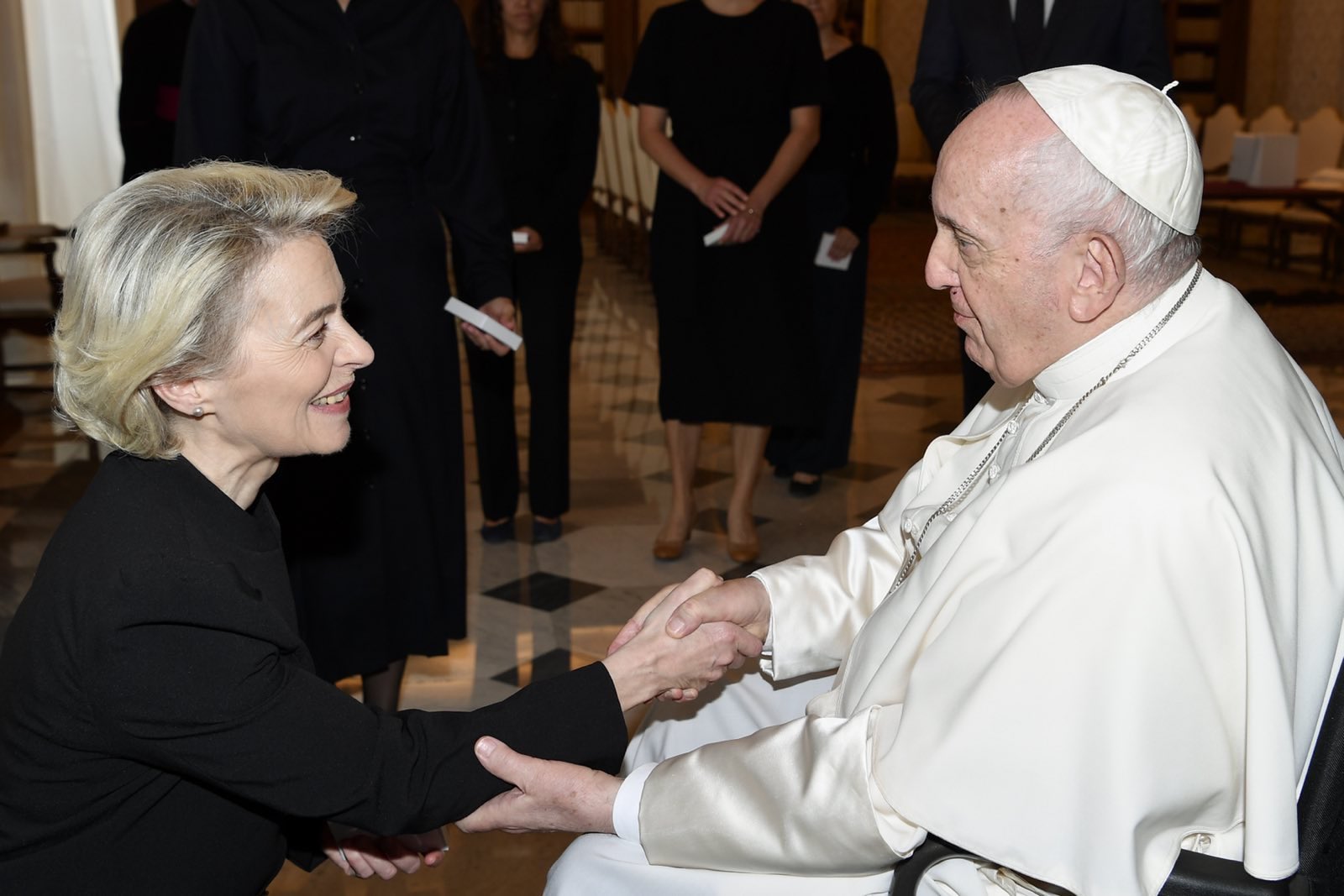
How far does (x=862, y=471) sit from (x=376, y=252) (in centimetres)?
329

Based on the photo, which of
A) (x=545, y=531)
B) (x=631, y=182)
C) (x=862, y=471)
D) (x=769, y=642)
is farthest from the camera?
(x=631, y=182)

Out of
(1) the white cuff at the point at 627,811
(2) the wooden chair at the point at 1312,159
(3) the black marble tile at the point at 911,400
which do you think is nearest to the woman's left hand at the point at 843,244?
(3) the black marble tile at the point at 911,400

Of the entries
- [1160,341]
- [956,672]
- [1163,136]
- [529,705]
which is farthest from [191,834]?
[1163,136]

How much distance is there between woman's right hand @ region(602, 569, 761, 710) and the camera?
1.89 meters

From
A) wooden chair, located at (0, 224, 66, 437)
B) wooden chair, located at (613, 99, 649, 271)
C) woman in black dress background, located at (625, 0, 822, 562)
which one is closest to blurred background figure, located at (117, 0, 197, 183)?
wooden chair, located at (0, 224, 66, 437)

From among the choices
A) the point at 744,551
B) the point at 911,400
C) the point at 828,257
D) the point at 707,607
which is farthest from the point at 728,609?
the point at 911,400

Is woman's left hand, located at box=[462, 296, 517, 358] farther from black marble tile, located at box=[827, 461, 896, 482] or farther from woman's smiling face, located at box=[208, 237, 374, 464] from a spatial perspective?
black marble tile, located at box=[827, 461, 896, 482]

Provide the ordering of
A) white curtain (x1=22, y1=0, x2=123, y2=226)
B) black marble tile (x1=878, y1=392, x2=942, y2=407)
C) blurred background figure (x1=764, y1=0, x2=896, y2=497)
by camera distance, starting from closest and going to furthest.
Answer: blurred background figure (x1=764, y1=0, x2=896, y2=497)
black marble tile (x1=878, y1=392, x2=942, y2=407)
white curtain (x1=22, y1=0, x2=123, y2=226)

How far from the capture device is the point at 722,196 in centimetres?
445

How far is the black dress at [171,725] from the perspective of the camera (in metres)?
1.51

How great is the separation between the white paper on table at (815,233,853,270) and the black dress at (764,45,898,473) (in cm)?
4

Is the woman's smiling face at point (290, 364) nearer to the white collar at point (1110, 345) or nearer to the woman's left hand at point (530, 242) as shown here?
the white collar at point (1110, 345)

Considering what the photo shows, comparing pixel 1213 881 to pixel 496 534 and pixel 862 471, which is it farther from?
pixel 862 471

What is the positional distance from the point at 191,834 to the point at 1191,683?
4.05ft
